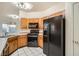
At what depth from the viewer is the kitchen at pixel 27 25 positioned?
4.86 feet

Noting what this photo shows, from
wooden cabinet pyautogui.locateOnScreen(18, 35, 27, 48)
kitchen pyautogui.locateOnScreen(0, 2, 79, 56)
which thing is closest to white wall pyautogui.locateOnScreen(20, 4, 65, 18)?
kitchen pyautogui.locateOnScreen(0, 2, 79, 56)

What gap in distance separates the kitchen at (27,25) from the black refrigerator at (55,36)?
0.05 ft

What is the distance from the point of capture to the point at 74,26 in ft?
4.67

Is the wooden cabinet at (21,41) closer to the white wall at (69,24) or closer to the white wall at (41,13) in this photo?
the white wall at (41,13)

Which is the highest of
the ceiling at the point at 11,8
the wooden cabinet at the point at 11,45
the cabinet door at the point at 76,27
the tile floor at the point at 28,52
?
the ceiling at the point at 11,8

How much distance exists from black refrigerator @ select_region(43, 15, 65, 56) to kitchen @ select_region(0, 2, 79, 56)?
0.6 inches

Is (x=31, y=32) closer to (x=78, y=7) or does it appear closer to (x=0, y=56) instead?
(x=0, y=56)

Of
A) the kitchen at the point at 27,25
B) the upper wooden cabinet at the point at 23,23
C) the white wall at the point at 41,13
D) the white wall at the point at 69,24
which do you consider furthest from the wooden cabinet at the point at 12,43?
the white wall at the point at 69,24

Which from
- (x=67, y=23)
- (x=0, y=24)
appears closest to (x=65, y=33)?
(x=67, y=23)

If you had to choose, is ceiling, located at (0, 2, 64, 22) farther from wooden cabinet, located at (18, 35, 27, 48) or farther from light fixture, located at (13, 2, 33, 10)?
wooden cabinet, located at (18, 35, 27, 48)

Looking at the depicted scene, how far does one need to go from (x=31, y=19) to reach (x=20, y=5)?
22 centimetres

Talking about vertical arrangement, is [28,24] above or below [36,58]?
above

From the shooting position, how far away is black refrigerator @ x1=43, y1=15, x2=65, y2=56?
1717 mm

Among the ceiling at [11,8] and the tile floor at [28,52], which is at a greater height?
A: the ceiling at [11,8]
